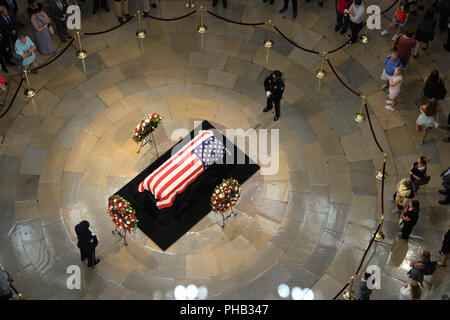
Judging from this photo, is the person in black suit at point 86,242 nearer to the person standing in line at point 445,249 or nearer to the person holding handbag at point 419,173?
the person holding handbag at point 419,173

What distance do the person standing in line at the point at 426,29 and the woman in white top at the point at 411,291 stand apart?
752 centimetres

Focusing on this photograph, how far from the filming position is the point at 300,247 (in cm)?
1334

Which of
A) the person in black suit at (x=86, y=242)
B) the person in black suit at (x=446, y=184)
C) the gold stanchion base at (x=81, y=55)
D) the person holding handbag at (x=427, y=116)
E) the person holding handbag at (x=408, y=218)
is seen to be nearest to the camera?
the person in black suit at (x=86, y=242)

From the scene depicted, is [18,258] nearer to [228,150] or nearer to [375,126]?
[228,150]

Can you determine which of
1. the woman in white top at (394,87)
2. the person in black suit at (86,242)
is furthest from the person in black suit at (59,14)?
the woman in white top at (394,87)

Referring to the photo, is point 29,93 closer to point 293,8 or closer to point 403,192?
point 293,8

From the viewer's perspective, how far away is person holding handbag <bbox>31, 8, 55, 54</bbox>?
1584cm

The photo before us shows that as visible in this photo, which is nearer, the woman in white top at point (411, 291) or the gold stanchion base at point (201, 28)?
the woman in white top at point (411, 291)

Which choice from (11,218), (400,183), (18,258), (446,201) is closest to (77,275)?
(18,258)

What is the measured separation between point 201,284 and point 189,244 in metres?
1.04

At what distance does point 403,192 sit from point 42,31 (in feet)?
34.3

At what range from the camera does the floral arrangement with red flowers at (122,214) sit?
12.7 m

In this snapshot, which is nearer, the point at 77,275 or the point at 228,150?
the point at 77,275

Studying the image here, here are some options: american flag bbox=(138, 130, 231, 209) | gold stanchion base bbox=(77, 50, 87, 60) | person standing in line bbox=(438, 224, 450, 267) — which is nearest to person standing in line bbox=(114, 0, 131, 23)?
gold stanchion base bbox=(77, 50, 87, 60)
